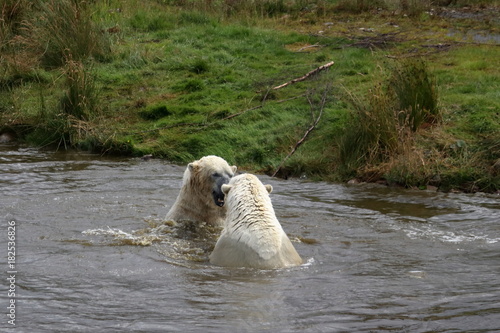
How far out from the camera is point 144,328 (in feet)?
16.4

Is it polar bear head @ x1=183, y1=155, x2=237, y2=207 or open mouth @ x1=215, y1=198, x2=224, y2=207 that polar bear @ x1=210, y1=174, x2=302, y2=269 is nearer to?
open mouth @ x1=215, y1=198, x2=224, y2=207

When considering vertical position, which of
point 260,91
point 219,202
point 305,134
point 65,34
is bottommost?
point 305,134

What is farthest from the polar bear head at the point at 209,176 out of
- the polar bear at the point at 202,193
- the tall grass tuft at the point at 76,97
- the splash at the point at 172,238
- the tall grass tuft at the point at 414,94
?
the tall grass tuft at the point at 76,97

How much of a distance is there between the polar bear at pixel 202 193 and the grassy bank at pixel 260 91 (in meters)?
2.83

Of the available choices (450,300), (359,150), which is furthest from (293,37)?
(450,300)

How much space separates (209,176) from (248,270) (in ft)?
6.48

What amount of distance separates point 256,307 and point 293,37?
12.7 metres

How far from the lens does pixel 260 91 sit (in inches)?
518

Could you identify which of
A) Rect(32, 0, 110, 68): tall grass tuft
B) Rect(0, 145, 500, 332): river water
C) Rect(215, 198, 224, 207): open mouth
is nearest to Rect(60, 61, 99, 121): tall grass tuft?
Rect(0, 145, 500, 332): river water

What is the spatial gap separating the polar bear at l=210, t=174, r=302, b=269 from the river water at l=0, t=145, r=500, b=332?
11 cm

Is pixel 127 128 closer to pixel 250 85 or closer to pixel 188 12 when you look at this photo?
pixel 250 85

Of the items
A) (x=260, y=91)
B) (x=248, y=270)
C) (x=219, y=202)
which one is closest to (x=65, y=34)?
(x=260, y=91)

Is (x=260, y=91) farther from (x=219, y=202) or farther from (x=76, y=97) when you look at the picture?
(x=219, y=202)

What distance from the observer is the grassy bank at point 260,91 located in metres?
10.2
